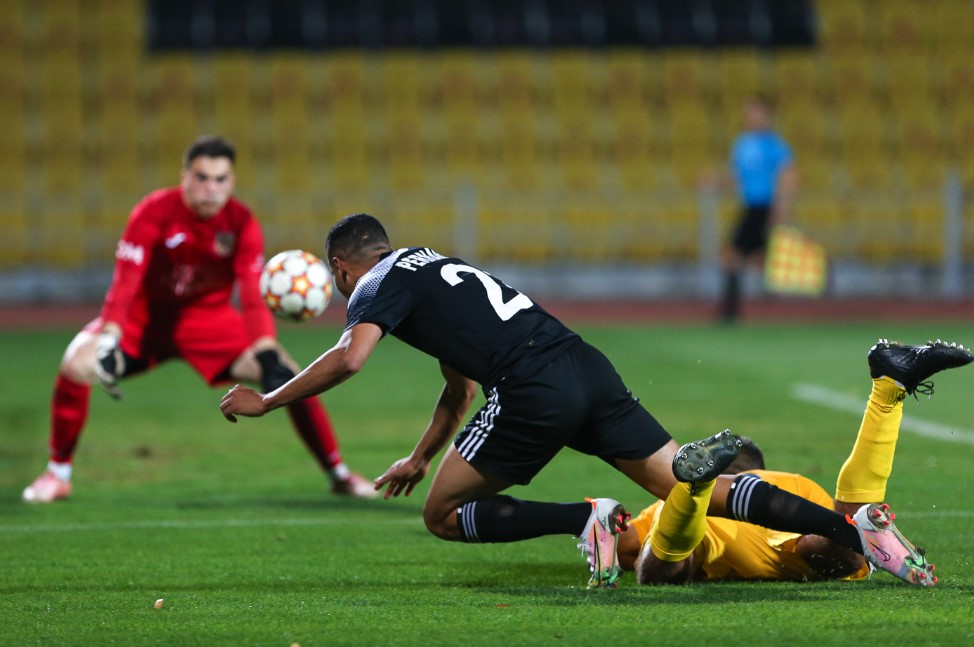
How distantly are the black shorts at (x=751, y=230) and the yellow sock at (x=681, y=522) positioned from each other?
12.1 meters

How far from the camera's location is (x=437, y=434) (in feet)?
17.0

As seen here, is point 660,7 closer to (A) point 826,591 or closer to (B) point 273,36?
(B) point 273,36

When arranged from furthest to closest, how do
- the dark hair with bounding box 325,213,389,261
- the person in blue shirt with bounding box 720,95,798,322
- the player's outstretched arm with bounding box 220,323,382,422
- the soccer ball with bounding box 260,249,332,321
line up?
the person in blue shirt with bounding box 720,95,798,322 < the soccer ball with bounding box 260,249,332,321 < the dark hair with bounding box 325,213,389,261 < the player's outstretched arm with bounding box 220,323,382,422

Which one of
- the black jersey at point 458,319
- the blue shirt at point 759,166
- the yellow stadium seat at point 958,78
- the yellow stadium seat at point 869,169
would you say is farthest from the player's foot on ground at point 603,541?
the yellow stadium seat at point 958,78

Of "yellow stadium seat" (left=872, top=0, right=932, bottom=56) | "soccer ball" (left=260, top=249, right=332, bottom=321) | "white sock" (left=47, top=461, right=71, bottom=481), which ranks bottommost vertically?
"white sock" (left=47, top=461, right=71, bottom=481)

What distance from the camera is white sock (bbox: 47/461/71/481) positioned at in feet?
23.5

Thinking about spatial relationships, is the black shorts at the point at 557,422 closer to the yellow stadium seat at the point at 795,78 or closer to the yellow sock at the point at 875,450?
the yellow sock at the point at 875,450

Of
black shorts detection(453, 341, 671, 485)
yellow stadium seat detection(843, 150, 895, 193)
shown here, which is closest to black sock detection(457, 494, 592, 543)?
black shorts detection(453, 341, 671, 485)

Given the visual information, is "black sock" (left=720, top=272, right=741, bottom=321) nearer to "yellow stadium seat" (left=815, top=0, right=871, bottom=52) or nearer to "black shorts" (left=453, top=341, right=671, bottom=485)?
"yellow stadium seat" (left=815, top=0, right=871, bottom=52)

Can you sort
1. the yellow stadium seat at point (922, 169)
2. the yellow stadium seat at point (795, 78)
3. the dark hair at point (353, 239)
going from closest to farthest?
the dark hair at point (353, 239), the yellow stadium seat at point (922, 169), the yellow stadium seat at point (795, 78)

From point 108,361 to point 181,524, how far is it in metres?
0.99

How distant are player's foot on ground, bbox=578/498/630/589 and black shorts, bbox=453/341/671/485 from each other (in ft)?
0.61

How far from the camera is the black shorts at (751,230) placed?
16.6 m

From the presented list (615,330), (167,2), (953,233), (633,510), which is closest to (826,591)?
(633,510)
